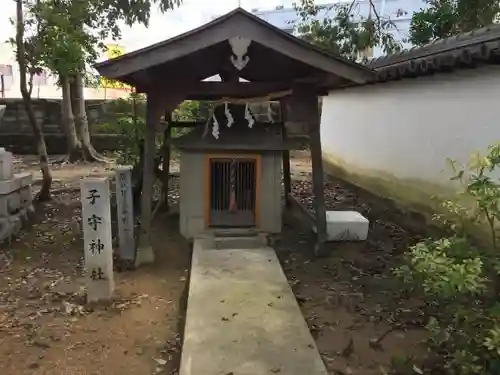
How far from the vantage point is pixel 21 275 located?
666cm

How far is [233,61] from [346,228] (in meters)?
3.12

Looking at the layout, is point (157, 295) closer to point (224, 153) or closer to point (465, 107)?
point (224, 153)

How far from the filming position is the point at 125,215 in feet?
23.1

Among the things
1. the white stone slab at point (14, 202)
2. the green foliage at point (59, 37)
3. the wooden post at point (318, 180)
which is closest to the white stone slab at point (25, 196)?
the white stone slab at point (14, 202)

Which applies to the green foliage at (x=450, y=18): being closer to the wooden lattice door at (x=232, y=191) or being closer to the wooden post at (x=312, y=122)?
the wooden post at (x=312, y=122)

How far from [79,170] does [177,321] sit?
37.2 feet

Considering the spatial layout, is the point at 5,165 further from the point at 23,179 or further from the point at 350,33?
the point at 350,33

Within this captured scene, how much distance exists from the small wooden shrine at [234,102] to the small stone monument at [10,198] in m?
2.42

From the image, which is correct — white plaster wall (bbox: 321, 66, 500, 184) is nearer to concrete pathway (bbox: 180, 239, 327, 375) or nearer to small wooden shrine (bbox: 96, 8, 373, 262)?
small wooden shrine (bbox: 96, 8, 373, 262)

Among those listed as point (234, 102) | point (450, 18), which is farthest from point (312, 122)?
point (450, 18)

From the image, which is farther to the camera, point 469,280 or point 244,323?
point 244,323

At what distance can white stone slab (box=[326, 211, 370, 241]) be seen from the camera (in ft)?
25.0

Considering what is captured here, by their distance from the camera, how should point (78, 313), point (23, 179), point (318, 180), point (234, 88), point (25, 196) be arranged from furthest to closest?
point (25, 196), point (23, 179), point (318, 180), point (234, 88), point (78, 313)

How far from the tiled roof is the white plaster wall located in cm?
28
